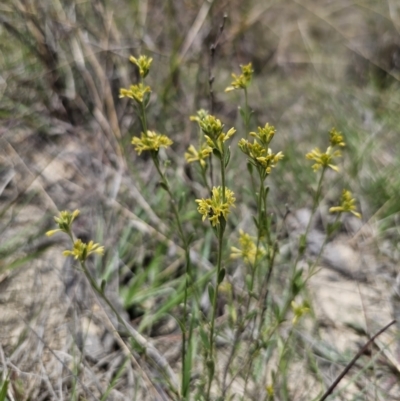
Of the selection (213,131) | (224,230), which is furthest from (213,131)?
(224,230)

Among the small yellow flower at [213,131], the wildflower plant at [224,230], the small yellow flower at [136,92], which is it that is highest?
the small yellow flower at [136,92]

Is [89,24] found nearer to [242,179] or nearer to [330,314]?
[242,179]

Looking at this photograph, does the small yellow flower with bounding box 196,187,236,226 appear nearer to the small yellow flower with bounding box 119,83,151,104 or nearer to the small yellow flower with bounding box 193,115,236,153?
the small yellow flower with bounding box 193,115,236,153

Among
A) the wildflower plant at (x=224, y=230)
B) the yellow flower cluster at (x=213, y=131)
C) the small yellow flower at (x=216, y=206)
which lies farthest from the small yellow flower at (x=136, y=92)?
the small yellow flower at (x=216, y=206)

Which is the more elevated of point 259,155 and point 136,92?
point 136,92

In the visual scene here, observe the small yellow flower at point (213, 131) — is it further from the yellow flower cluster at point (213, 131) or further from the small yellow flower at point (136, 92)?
the small yellow flower at point (136, 92)

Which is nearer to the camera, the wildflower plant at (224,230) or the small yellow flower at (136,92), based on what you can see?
the wildflower plant at (224,230)

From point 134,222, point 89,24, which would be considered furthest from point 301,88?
point 134,222

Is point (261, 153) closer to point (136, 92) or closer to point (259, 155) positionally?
point (259, 155)

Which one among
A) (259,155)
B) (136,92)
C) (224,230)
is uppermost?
(136,92)

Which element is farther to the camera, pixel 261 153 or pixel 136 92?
pixel 136 92

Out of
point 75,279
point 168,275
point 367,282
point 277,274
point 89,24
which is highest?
point 89,24
